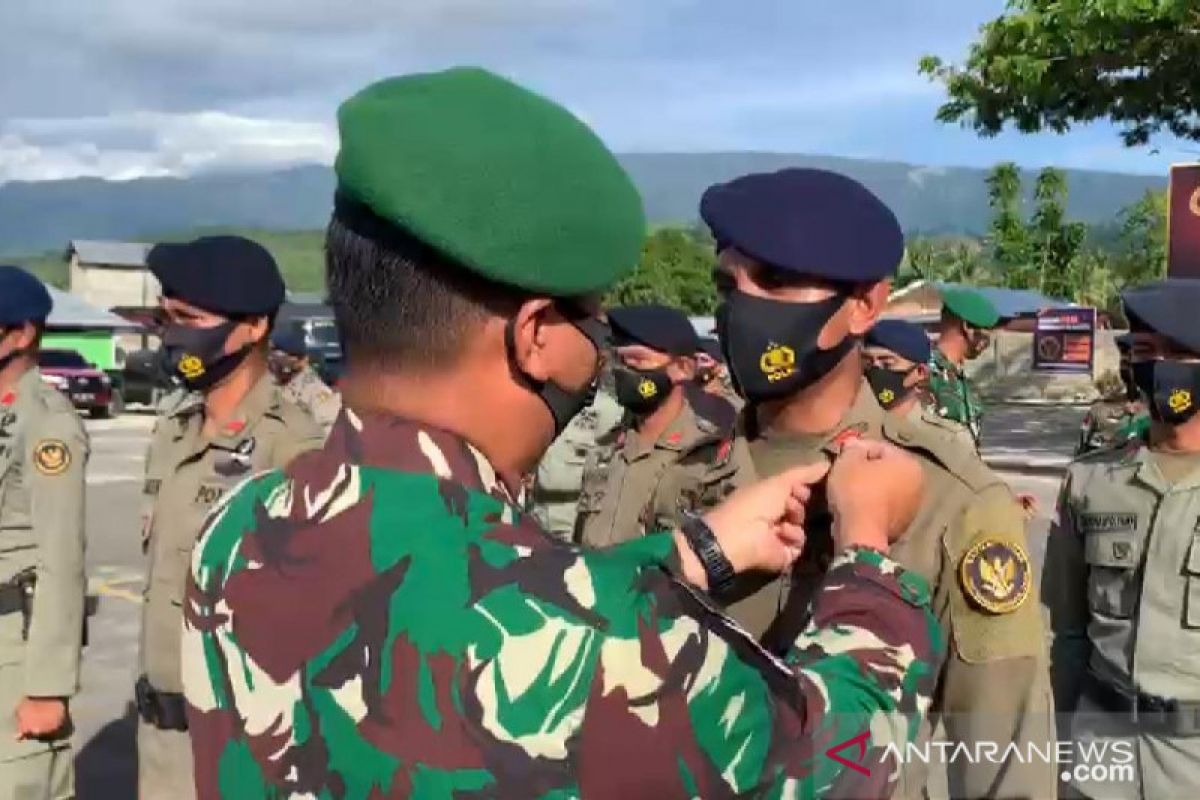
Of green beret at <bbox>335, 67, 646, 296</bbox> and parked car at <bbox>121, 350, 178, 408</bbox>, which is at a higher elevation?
green beret at <bbox>335, 67, 646, 296</bbox>

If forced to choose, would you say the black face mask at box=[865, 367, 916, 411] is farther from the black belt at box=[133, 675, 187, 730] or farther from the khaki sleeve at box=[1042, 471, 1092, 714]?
the black belt at box=[133, 675, 187, 730]

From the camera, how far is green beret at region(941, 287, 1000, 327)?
767 cm

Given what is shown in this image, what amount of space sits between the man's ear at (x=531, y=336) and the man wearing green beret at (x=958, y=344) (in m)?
6.36

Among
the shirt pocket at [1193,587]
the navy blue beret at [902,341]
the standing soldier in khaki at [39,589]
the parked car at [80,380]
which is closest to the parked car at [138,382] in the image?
the parked car at [80,380]

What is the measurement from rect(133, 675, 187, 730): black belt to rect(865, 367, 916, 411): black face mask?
11.8 ft

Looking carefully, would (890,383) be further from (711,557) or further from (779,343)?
(711,557)

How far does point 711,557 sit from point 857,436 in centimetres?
56

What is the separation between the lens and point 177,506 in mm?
3713

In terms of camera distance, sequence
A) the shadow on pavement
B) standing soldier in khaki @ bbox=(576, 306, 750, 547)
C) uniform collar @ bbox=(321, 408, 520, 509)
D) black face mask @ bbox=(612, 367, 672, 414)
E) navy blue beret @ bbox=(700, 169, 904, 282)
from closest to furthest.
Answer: uniform collar @ bbox=(321, 408, 520, 509) → navy blue beret @ bbox=(700, 169, 904, 282) → standing soldier in khaki @ bbox=(576, 306, 750, 547) → the shadow on pavement → black face mask @ bbox=(612, 367, 672, 414)

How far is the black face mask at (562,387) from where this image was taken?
4.24 feet

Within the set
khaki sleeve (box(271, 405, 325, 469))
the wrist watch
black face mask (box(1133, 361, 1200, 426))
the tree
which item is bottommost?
khaki sleeve (box(271, 405, 325, 469))

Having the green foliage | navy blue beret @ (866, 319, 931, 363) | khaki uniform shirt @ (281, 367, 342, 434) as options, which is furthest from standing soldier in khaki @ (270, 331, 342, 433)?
the green foliage

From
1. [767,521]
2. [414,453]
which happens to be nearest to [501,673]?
[414,453]

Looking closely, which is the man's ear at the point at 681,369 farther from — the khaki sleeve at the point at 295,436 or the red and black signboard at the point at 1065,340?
the red and black signboard at the point at 1065,340
